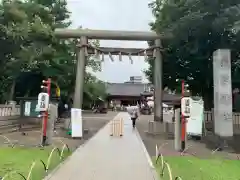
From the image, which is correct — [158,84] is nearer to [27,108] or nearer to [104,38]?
[104,38]

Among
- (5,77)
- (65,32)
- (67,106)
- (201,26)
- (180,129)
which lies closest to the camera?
(180,129)

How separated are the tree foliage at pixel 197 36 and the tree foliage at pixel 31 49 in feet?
27.4

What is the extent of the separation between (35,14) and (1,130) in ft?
33.6

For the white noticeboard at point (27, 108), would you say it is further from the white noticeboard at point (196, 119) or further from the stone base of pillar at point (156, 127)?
the white noticeboard at point (196, 119)

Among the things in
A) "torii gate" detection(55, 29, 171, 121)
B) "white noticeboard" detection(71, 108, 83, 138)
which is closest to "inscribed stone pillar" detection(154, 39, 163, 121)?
"torii gate" detection(55, 29, 171, 121)

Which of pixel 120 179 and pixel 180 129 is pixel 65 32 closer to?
pixel 180 129

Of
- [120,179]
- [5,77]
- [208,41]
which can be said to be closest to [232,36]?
[208,41]

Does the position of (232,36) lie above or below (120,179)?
above

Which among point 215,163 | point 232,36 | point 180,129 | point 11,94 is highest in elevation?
point 232,36

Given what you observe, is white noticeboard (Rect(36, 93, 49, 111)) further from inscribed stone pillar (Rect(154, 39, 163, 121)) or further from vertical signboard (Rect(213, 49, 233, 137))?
inscribed stone pillar (Rect(154, 39, 163, 121))

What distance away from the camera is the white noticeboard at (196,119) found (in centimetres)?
1688

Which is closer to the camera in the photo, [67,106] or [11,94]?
[11,94]

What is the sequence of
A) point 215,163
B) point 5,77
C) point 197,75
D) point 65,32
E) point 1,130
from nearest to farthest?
point 215,163, point 1,130, point 65,32, point 197,75, point 5,77

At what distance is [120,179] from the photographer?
7867 mm
